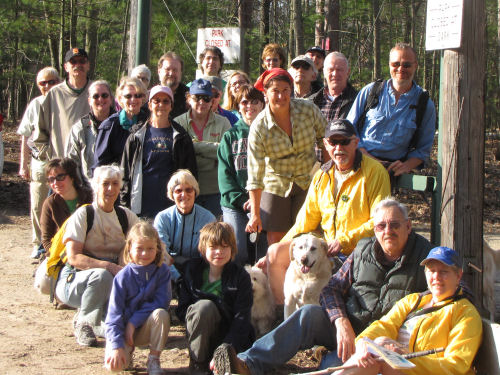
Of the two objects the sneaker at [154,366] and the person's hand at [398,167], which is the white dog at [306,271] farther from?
the sneaker at [154,366]

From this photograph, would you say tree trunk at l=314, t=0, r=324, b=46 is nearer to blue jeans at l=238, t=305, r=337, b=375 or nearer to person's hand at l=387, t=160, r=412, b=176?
person's hand at l=387, t=160, r=412, b=176

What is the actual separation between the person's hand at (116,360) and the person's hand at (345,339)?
1470 mm

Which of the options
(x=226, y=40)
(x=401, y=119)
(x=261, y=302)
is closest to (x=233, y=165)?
(x=261, y=302)

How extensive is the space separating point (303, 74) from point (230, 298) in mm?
3185

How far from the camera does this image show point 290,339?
4203 millimetres

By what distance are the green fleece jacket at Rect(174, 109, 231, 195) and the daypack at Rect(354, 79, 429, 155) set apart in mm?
1529

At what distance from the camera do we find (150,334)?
4.47 metres

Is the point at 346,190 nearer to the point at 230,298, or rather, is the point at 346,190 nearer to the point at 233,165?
the point at 230,298

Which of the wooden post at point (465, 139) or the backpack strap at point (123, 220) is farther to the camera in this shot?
the backpack strap at point (123, 220)

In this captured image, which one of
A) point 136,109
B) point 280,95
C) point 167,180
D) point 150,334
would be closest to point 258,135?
point 280,95

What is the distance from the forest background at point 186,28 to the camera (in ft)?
46.7

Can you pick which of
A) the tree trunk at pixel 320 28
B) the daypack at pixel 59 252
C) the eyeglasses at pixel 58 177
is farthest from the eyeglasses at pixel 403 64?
the tree trunk at pixel 320 28

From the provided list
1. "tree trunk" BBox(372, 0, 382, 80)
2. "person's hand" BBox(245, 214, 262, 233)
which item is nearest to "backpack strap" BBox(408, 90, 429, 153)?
"person's hand" BBox(245, 214, 262, 233)

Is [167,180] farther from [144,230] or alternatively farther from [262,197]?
[144,230]
